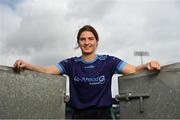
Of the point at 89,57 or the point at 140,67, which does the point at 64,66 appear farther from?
the point at 140,67

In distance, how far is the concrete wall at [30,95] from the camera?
391cm

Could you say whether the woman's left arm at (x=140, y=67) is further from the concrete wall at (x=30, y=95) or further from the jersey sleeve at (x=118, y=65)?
the concrete wall at (x=30, y=95)

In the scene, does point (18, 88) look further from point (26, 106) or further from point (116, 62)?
point (116, 62)

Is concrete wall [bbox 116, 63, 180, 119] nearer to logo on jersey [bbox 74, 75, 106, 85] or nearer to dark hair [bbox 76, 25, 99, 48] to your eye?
logo on jersey [bbox 74, 75, 106, 85]

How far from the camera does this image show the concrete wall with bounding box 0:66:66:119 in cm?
391

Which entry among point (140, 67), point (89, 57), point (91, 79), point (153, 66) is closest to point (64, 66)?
point (89, 57)

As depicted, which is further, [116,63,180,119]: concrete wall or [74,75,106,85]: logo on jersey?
[74,75,106,85]: logo on jersey

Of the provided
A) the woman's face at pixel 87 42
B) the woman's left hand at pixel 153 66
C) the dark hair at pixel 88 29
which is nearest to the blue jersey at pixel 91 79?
the woman's face at pixel 87 42

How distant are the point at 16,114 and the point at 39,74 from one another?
19.9 inches

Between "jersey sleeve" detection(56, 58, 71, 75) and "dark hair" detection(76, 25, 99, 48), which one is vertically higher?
"dark hair" detection(76, 25, 99, 48)

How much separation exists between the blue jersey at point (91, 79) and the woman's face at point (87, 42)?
13 centimetres

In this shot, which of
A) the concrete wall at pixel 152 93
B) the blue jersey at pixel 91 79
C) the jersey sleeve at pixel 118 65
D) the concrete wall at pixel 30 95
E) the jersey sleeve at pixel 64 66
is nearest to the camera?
the concrete wall at pixel 152 93

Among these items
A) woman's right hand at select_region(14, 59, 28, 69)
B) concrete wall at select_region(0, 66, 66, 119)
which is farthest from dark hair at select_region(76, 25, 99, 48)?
woman's right hand at select_region(14, 59, 28, 69)

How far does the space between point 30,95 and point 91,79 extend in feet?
2.30
